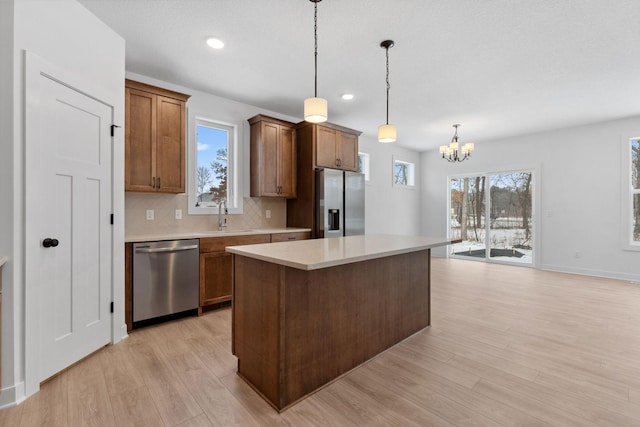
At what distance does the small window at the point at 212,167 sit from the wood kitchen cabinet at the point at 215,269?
2.39 feet

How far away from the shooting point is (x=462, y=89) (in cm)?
389

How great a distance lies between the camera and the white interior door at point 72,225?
2.04 meters

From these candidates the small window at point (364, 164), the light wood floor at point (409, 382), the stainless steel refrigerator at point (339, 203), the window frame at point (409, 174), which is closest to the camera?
the light wood floor at point (409, 382)

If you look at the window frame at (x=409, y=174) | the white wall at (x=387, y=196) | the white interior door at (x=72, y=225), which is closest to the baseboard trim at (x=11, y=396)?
the white interior door at (x=72, y=225)

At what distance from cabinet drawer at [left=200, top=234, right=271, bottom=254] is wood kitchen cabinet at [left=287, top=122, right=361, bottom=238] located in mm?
910

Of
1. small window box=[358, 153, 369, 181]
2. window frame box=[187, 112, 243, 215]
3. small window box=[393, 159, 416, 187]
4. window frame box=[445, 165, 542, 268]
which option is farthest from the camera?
small window box=[393, 159, 416, 187]

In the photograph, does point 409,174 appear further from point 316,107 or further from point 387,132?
point 316,107

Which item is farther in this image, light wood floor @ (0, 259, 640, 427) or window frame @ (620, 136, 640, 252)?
window frame @ (620, 136, 640, 252)

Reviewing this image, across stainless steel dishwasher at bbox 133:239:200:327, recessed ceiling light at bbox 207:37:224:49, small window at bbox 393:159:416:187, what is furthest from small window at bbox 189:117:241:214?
small window at bbox 393:159:416:187

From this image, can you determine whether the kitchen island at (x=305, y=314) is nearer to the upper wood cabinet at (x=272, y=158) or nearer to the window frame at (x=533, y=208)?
the upper wood cabinet at (x=272, y=158)

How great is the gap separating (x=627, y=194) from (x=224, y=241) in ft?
21.0

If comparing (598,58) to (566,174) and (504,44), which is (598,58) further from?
(566,174)

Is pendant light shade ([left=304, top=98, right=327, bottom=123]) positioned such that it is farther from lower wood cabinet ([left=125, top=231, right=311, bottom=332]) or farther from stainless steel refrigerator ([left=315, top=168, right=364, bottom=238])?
stainless steel refrigerator ([left=315, top=168, right=364, bottom=238])

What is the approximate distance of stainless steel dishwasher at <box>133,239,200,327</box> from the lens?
9.53 feet
